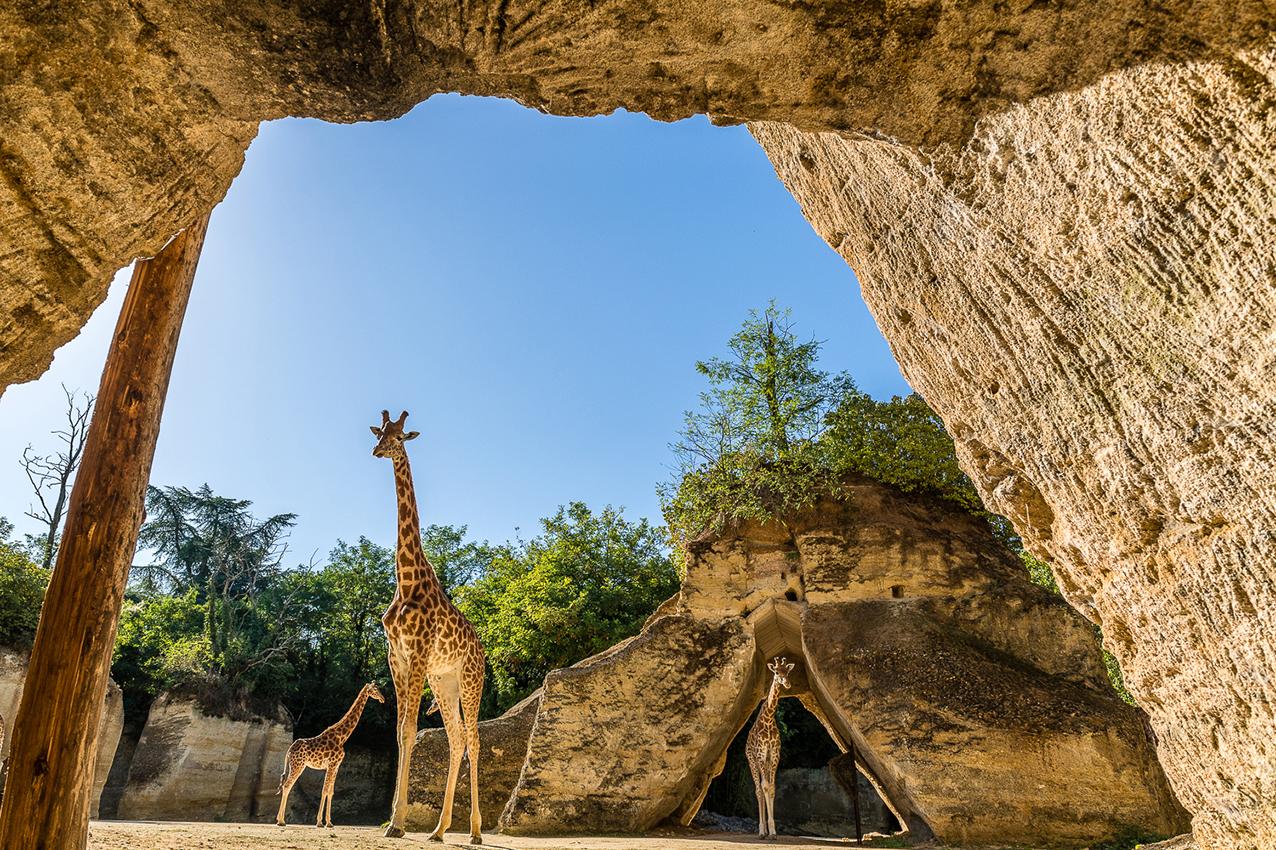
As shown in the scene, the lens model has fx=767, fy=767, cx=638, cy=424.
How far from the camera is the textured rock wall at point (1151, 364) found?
8.22ft

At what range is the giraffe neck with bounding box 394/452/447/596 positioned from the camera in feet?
30.3

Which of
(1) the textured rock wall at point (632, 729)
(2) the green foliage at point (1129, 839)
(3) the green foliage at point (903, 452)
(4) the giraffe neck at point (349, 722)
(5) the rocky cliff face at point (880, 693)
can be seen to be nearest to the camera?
(2) the green foliage at point (1129, 839)

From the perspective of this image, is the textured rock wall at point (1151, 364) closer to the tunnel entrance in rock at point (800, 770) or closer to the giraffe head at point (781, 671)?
the tunnel entrance in rock at point (800, 770)

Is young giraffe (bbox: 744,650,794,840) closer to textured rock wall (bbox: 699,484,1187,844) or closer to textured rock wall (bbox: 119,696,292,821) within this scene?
textured rock wall (bbox: 699,484,1187,844)

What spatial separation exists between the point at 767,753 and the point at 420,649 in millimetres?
6330

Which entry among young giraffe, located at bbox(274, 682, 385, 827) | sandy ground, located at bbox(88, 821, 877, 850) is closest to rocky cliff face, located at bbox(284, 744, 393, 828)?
young giraffe, located at bbox(274, 682, 385, 827)

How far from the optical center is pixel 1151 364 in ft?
9.45

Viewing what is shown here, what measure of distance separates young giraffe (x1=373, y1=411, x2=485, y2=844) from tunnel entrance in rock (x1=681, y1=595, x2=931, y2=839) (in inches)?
164

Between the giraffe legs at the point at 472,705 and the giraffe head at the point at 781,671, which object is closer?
the giraffe legs at the point at 472,705

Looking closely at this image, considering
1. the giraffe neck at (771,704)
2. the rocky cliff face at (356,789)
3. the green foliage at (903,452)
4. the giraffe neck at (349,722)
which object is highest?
the green foliage at (903,452)

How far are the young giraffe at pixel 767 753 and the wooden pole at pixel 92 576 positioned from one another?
28.6ft

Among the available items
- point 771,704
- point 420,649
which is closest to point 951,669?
point 771,704

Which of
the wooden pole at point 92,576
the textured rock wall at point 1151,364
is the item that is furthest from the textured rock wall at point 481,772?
the textured rock wall at point 1151,364

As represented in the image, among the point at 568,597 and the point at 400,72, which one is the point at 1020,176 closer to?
the point at 400,72
